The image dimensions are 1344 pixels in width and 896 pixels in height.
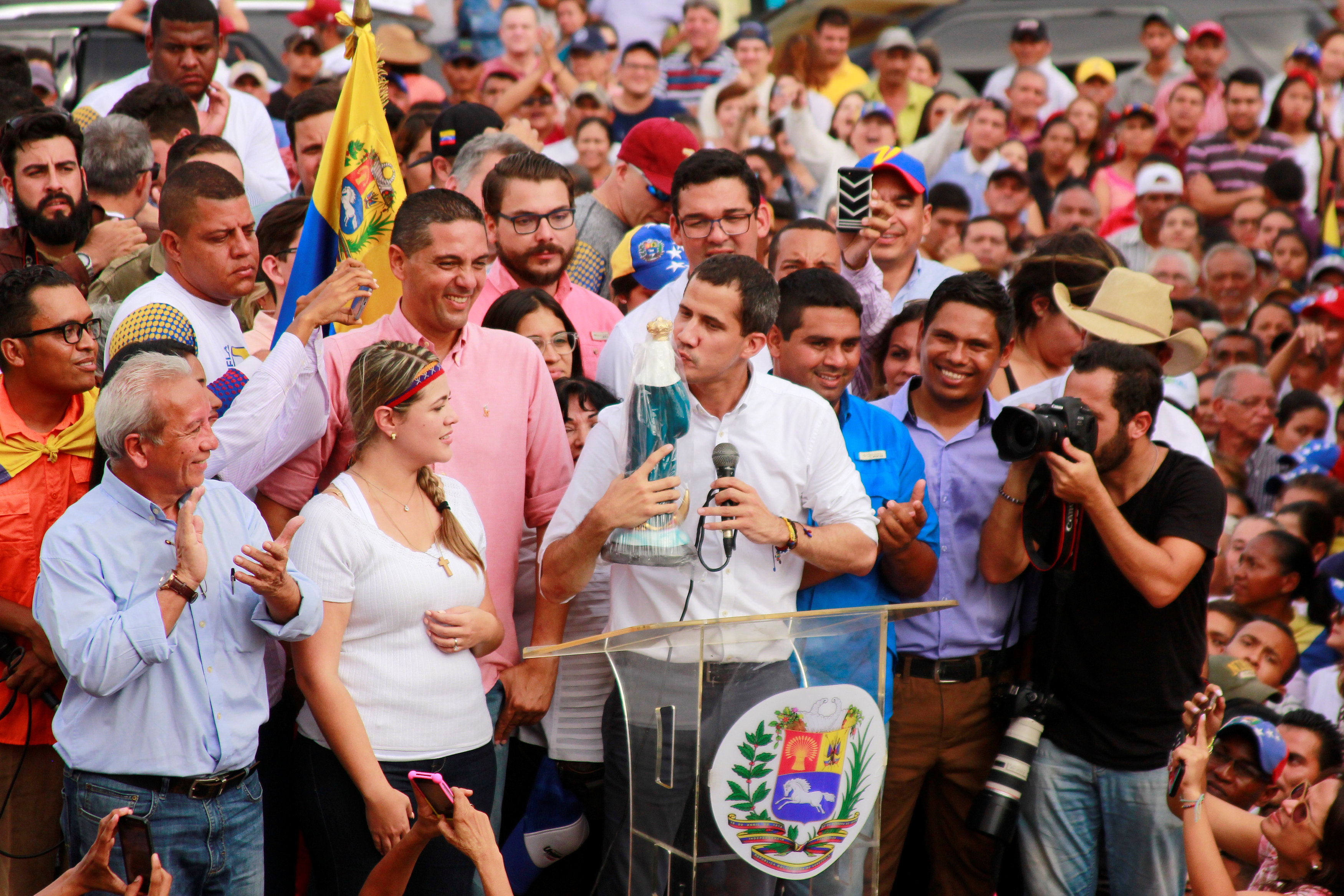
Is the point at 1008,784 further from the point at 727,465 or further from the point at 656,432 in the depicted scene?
the point at 656,432

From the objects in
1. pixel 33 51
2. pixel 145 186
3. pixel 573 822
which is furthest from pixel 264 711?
pixel 33 51

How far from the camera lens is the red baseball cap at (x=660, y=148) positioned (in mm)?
5551

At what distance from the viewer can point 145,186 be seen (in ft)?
16.8

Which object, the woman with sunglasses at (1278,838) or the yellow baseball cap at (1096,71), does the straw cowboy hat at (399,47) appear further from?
the woman with sunglasses at (1278,838)

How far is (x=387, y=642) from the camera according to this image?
332 cm

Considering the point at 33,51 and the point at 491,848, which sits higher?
→ the point at 33,51

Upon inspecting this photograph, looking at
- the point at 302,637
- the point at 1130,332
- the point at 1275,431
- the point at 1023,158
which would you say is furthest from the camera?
the point at 1023,158

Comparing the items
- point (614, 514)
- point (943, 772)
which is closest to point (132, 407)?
point (614, 514)

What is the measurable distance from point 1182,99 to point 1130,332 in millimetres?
7396

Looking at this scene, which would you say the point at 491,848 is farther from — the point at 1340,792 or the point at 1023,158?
the point at 1023,158

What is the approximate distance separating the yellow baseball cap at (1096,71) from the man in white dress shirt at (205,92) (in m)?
7.65

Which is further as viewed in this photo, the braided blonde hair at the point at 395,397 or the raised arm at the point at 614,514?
the braided blonde hair at the point at 395,397

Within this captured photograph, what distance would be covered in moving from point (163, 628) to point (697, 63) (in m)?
8.23

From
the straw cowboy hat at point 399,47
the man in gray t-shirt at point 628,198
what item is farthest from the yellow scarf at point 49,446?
the straw cowboy hat at point 399,47
